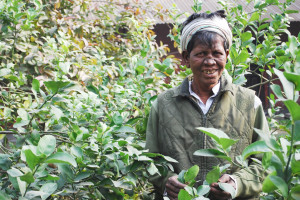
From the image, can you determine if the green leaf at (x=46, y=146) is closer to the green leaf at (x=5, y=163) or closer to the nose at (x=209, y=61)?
the green leaf at (x=5, y=163)

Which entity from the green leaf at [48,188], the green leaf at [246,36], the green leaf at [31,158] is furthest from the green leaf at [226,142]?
the green leaf at [246,36]

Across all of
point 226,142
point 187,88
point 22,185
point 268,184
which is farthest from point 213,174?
point 187,88

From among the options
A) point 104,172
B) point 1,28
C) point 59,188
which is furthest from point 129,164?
point 1,28

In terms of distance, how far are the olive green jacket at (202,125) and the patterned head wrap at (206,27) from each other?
0.73 ft

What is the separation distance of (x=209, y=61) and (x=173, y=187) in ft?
1.96

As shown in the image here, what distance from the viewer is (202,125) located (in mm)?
1856

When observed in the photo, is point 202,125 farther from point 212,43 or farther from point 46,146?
point 46,146

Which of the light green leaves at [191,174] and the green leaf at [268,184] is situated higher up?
the green leaf at [268,184]

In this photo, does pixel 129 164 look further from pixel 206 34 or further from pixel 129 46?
pixel 129 46

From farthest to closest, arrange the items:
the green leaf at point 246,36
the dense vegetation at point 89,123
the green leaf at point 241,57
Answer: the green leaf at point 246,36, the green leaf at point 241,57, the dense vegetation at point 89,123

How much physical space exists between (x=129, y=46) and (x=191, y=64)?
7.34ft

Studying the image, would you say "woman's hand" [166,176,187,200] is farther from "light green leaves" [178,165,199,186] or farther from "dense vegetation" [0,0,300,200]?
"light green leaves" [178,165,199,186]

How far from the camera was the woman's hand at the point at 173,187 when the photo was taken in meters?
1.69

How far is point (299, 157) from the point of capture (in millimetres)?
949
